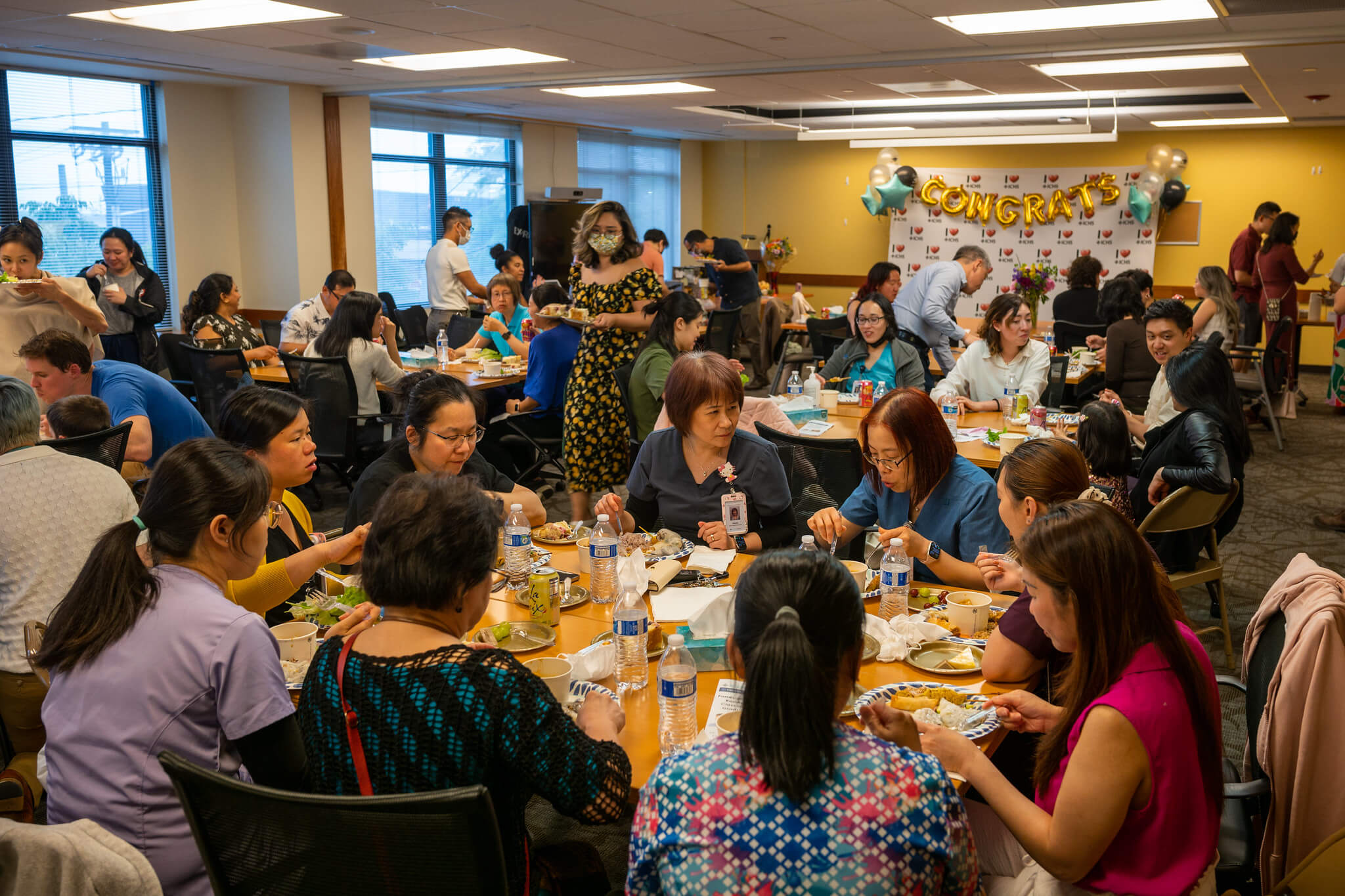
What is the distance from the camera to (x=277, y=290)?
9.34 meters

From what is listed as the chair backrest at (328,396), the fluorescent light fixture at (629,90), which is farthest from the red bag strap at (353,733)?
the fluorescent light fixture at (629,90)

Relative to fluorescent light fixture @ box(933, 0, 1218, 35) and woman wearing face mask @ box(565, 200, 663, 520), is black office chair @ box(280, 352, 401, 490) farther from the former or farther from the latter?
fluorescent light fixture @ box(933, 0, 1218, 35)

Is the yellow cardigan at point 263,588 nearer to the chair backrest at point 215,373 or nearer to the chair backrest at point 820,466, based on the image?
the chair backrest at point 820,466

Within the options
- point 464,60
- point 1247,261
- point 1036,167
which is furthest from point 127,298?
point 1036,167

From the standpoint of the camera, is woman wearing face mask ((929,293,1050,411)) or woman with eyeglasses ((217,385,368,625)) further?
woman wearing face mask ((929,293,1050,411))

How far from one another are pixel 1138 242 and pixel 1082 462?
470 inches

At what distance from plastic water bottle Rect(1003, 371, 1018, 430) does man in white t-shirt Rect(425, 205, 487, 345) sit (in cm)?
549

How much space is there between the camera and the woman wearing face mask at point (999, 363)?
219 inches

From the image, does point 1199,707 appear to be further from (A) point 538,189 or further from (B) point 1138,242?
(B) point 1138,242

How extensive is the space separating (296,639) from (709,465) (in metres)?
1.59

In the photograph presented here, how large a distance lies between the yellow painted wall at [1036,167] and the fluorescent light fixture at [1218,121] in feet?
2.03

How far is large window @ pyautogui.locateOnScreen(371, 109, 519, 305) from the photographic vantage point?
11.4 m

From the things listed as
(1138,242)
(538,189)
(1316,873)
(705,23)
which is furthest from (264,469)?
(1138,242)

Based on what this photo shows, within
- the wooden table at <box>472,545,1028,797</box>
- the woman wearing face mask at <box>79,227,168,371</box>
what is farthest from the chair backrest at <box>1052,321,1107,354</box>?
the woman wearing face mask at <box>79,227,168,371</box>
